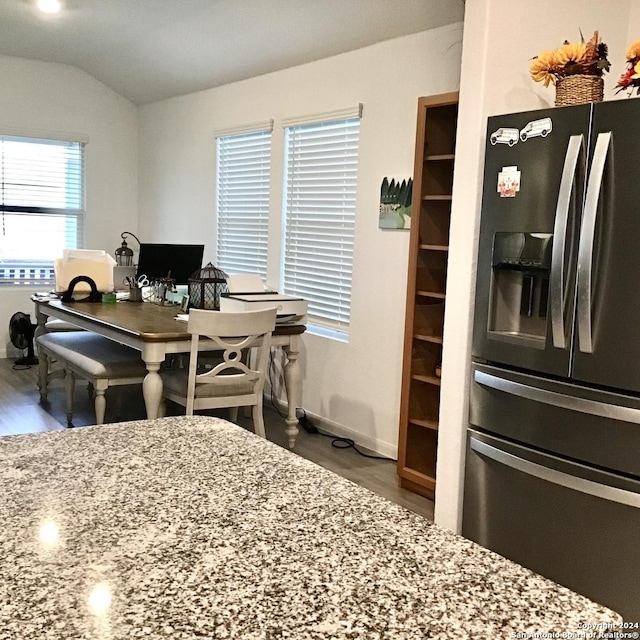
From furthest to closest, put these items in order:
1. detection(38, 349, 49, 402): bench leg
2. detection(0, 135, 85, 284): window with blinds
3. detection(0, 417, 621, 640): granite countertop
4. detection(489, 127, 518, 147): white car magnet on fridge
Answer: detection(0, 135, 85, 284): window with blinds, detection(38, 349, 49, 402): bench leg, detection(489, 127, 518, 147): white car magnet on fridge, detection(0, 417, 621, 640): granite countertop

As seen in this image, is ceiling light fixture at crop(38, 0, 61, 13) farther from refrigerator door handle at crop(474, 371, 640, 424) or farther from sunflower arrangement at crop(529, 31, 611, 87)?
refrigerator door handle at crop(474, 371, 640, 424)

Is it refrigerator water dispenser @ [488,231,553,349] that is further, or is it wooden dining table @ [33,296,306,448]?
wooden dining table @ [33,296,306,448]

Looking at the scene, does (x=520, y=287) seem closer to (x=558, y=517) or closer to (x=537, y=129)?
(x=537, y=129)

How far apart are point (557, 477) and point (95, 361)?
2.70m

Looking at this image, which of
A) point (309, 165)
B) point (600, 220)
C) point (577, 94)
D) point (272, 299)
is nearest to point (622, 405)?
point (600, 220)

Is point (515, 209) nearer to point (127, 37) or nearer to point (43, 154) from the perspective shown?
point (127, 37)

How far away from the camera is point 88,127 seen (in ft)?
21.7

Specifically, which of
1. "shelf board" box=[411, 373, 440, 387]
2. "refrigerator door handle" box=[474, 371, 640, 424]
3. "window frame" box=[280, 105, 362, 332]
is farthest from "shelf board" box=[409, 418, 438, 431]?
"window frame" box=[280, 105, 362, 332]

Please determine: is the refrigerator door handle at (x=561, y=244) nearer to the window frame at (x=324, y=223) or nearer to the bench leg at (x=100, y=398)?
the window frame at (x=324, y=223)

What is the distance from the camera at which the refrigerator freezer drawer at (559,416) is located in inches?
83.7

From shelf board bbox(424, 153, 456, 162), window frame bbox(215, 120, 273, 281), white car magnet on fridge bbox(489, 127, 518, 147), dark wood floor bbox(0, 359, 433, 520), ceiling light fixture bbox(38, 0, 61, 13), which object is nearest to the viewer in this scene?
white car magnet on fridge bbox(489, 127, 518, 147)

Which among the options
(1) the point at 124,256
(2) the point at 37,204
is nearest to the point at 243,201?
(1) the point at 124,256

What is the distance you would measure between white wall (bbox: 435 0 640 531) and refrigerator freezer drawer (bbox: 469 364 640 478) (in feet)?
0.57

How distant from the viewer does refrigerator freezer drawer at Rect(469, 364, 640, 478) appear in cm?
213
